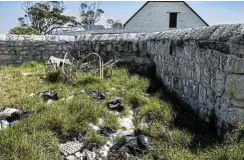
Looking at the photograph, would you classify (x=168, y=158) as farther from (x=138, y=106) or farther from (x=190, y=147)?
(x=138, y=106)

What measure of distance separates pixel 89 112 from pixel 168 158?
1.57 m

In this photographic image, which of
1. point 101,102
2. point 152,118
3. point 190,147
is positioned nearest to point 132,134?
point 152,118

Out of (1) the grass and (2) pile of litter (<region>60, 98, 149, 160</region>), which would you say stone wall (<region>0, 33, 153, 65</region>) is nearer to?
(1) the grass

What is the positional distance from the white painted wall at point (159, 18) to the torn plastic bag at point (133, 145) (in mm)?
25183

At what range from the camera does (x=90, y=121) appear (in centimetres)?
438

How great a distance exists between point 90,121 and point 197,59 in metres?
1.84

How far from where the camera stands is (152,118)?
15.1ft

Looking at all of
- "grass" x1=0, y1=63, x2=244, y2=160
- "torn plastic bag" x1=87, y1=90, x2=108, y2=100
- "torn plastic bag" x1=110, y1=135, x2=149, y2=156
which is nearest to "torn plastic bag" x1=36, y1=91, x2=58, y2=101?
"grass" x1=0, y1=63, x2=244, y2=160

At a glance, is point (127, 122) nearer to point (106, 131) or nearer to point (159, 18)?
point (106, 131)

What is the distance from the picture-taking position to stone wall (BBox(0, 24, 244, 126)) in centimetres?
360

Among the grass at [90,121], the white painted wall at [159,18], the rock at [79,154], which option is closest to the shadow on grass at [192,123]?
the grass at [90,121]

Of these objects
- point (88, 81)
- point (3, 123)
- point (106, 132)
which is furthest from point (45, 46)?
point (106, 132)

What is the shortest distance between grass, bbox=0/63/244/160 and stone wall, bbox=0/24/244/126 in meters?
0.34

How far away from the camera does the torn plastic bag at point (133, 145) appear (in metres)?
3.68
